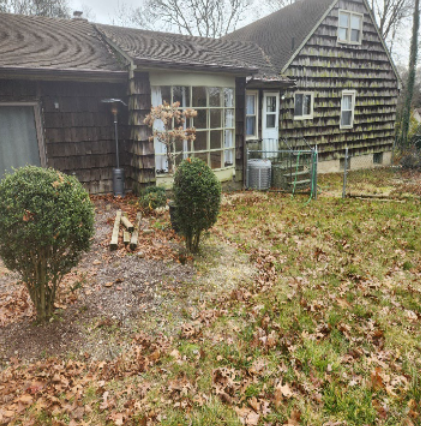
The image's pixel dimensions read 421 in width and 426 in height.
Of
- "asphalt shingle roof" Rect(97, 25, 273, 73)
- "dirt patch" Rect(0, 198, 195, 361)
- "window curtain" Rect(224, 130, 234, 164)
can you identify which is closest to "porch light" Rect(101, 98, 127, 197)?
"asphalt shingle roof" Rect(97, 25, 273, 73)

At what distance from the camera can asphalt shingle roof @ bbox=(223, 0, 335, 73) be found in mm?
14420

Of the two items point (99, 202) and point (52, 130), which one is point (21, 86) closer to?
point (52, 130)

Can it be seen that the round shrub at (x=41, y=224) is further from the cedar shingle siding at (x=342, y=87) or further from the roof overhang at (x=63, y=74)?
the cedar shingle siding at (x=342, y=87)

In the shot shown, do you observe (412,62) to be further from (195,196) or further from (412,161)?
(195,196)

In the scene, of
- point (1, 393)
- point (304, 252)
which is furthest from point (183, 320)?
point (304, 252)

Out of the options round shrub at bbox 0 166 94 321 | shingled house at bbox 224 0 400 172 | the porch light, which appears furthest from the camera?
shingled house at bbox 224 0 400 172

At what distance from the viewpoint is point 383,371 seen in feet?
11.5

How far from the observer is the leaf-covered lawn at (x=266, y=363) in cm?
306

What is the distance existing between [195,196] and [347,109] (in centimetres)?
1371

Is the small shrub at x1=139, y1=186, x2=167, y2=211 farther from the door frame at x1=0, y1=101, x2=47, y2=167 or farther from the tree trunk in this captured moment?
the tree trunk

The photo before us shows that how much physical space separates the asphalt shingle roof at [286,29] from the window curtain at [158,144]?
21.6 ft

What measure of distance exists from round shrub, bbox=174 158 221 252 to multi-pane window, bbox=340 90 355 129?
12.9m

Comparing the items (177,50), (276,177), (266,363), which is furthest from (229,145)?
(266,363)

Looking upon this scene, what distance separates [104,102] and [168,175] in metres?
2.70
